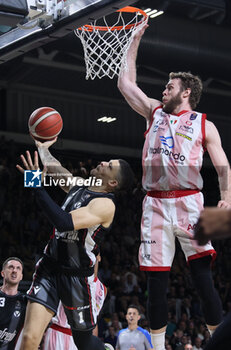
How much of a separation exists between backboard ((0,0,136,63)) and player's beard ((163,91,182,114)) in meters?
0.87

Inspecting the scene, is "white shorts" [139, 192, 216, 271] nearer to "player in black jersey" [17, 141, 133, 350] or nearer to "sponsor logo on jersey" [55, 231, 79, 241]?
"player in black jersey" [17, 141, 133, 350]

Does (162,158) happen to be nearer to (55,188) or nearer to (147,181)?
(147,181)

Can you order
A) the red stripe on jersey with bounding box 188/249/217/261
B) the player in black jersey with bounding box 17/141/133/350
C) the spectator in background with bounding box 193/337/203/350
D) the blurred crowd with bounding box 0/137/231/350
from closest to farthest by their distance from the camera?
the red stripe on jersey with bounding box 188/249/217/261 < the player in black jersey with bounding box 17/141/133/350 < the spectator in background with bounding box 193/337/203/350 < the blurred crowd with bounding box 0/137/231/350

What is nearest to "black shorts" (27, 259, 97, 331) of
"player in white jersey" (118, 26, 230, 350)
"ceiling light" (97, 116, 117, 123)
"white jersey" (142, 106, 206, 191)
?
"player in white jersey" (118, 26, 230, 350)

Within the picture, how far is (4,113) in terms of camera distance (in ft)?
55.7

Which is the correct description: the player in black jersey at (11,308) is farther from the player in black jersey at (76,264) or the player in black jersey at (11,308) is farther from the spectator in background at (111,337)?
the spectator in background at (111,337)

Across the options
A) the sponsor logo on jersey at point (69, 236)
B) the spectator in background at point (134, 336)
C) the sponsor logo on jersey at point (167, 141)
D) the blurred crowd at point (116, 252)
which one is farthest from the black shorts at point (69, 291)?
the blurred crowd at point (116, 252)

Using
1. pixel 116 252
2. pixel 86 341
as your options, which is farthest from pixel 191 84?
pixel 116 252

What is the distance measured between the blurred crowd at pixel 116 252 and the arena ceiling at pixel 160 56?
173 centimetres

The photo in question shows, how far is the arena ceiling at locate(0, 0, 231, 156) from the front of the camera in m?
13.6

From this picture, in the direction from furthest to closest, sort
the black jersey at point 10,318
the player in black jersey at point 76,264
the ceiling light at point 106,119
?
the ceiling light at point 106,119, the black jersey at point 10,318, the player in black jersey at point 76,264

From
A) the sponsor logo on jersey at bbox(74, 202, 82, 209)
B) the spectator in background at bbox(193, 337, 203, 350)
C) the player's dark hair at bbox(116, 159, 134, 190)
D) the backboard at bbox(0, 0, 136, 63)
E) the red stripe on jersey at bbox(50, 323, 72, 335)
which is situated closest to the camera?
the backboard at bbox(0, 0, 136, 63)

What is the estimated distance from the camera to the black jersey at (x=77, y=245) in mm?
5727

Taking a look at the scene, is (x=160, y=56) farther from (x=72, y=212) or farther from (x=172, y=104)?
(x=72, y=212)
